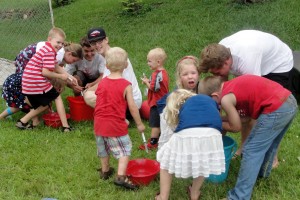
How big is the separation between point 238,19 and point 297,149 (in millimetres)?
5897

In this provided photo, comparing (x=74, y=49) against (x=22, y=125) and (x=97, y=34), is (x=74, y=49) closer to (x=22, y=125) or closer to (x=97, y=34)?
(x=97, y=34)

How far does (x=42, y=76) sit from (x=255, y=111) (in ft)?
10.2

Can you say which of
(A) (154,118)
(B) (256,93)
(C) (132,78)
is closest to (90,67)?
(C) (132,78)

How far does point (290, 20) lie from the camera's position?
9.78m

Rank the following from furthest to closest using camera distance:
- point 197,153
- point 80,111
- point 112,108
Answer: point 80,111 → point 112,108 → point 197,153

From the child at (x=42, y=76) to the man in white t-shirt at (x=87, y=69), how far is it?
1.73 feet

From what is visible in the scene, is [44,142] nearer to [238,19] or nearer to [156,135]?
[156,135]

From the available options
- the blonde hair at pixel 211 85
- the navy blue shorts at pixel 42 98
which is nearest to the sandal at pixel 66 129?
the navy blue shorts at pixel 42 98

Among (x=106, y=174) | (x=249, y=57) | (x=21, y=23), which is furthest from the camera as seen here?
(x=21, y=23)

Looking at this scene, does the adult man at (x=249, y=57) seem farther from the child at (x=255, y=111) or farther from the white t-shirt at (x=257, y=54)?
the child at (x=255, y=111)

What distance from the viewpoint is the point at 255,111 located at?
3.63m

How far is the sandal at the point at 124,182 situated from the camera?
406cm

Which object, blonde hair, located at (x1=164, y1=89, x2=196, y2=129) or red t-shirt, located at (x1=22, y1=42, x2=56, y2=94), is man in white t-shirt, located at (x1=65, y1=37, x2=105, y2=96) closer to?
red t-shirt, located at (x1=22, y1=42, x2=56, y2=94)

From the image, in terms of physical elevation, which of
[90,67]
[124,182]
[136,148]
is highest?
[124,182]
